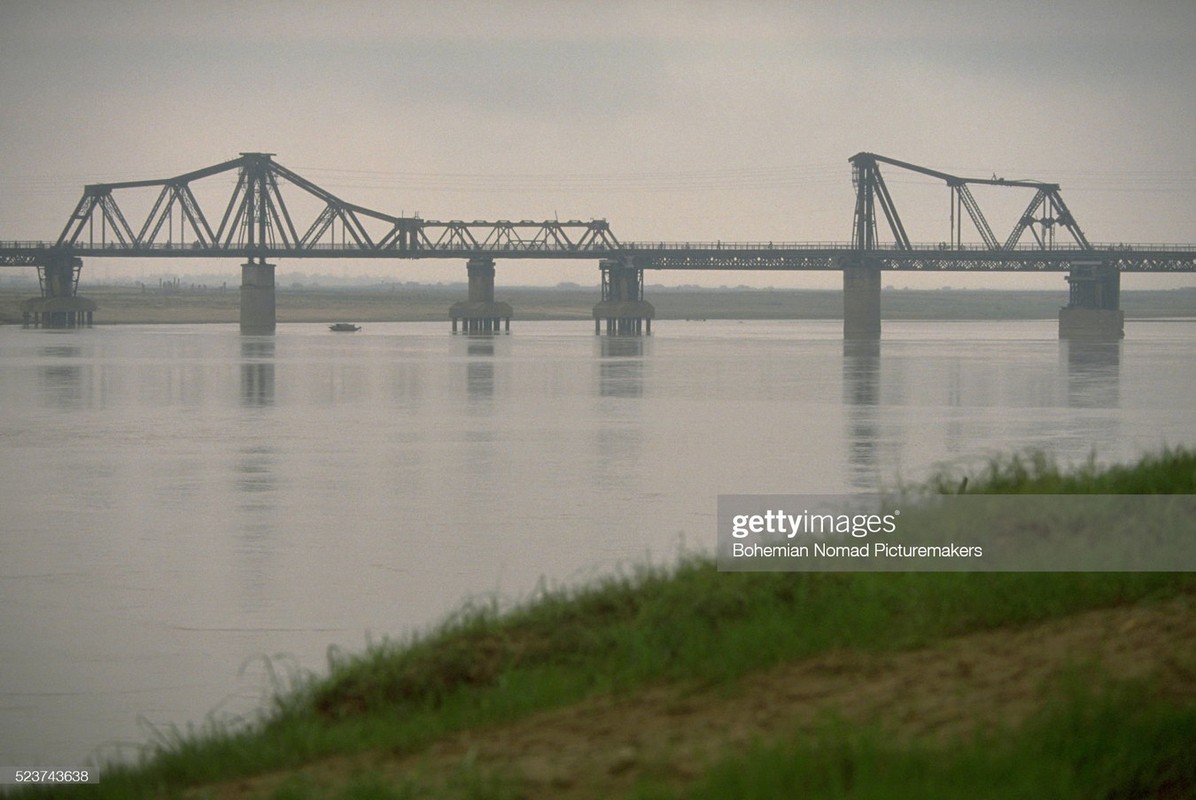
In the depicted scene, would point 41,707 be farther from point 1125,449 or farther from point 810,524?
point 1125,449

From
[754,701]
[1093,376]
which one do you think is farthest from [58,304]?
[754,701]

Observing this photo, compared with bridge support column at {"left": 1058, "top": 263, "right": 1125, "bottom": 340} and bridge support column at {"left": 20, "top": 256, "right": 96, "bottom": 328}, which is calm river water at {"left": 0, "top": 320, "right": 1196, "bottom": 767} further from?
bridge support column at {"left": 20, "top": 256, "right": 96, "bottom": 328}

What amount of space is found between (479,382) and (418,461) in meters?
32.9

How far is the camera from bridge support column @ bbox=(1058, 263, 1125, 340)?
552 ft

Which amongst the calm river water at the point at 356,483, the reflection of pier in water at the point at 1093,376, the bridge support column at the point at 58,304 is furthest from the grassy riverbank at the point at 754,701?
the bridge support column at the point at 58,304

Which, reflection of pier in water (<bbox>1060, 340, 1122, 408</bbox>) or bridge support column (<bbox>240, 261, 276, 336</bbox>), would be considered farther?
bridge support column (<bbox>240, 261, 276, 336</bbox>)

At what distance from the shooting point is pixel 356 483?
30797 mm

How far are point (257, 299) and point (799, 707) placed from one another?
181 m

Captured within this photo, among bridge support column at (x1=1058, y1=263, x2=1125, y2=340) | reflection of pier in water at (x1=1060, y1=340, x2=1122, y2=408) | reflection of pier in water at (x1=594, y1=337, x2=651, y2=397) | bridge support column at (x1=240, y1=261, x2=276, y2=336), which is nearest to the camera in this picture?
reflection of pier in water at (x1=1060, y1=340, x2=1122, y2=408)

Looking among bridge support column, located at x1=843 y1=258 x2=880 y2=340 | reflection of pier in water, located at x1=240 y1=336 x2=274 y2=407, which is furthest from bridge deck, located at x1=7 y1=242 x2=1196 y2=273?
reflection of pier in water, located at x1=240 y1=336 x2=274 y2=407

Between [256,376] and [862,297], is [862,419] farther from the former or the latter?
[862,297]

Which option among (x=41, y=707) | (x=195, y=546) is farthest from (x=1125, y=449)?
(x=41, y=707)

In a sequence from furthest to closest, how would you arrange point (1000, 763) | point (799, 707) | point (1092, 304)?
1. point (1092, 304)
2. point (799, 707)
3. point (1000, 763)

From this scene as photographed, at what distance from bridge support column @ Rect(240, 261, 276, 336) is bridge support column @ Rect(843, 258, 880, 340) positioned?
65.3 m
